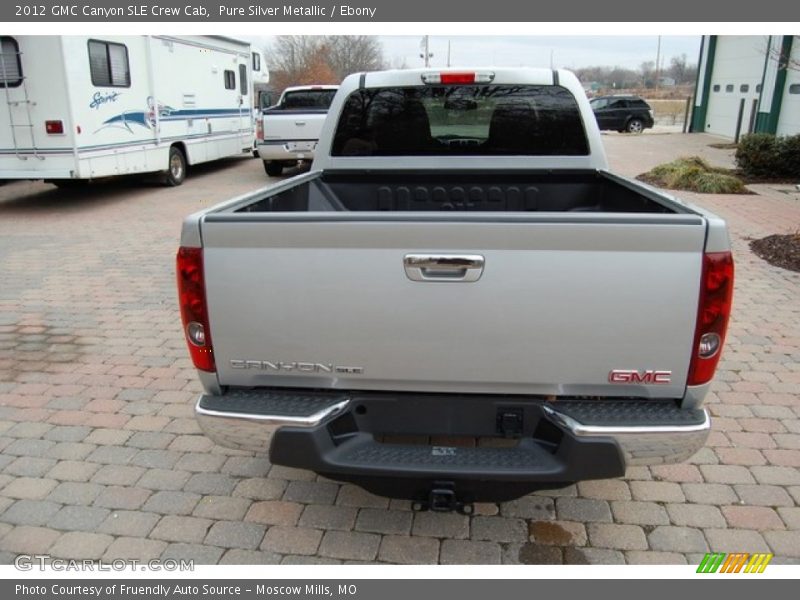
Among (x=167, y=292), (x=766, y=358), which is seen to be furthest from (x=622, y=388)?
(x=167, y=292)

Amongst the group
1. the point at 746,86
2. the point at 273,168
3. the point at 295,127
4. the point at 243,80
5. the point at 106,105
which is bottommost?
the point at 273,168

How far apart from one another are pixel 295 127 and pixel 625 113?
1852 centimetres

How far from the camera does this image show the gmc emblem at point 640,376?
93.0 inches

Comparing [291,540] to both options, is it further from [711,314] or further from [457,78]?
[457,78]

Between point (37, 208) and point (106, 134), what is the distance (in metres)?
2.20

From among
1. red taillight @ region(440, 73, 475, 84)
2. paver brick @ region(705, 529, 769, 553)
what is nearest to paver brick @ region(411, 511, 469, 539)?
paver brick @ region(705, 529, 769, 553)

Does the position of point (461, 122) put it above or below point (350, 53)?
below

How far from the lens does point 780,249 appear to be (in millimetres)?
7594

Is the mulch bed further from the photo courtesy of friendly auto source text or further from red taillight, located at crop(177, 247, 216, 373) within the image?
red taillight, located at crop(177, 247, 216, 373)

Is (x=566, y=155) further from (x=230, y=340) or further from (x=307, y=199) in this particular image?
(x=230, y=340)

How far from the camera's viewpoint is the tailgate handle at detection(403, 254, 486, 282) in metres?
2.28

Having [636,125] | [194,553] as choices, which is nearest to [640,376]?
[194,553]

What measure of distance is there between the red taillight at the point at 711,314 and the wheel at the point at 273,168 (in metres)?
13.0

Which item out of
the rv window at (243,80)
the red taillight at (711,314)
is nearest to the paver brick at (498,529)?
the red taillight at (711,314)
